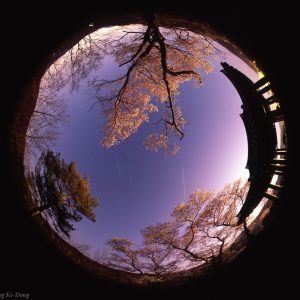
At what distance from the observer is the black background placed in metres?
4.02

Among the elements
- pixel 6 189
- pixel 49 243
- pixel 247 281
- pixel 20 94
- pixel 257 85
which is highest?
pixel 257 85

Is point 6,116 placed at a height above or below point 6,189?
above

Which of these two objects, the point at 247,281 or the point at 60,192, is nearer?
the point at 247,281

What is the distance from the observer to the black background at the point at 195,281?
4.02 meters

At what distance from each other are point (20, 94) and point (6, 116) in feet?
1.63

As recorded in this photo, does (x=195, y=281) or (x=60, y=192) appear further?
(x=60, y=192)

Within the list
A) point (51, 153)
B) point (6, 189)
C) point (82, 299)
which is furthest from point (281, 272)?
point (51, 153)

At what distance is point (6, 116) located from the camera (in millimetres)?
4227

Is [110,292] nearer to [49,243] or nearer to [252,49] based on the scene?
[49,243]

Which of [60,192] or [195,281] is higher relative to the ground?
[60,192]

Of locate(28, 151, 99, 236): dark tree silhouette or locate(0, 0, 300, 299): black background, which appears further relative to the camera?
locate(28, 151, 99, 236): dark tree silhouette

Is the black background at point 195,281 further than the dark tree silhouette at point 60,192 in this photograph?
No

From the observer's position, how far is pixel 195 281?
A: 4629mm

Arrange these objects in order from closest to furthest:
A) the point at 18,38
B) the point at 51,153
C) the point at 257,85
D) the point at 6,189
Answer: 1. the point at 18,38
2. the point at 6,189
3. the point at 257,85
4. the point at 51,153
